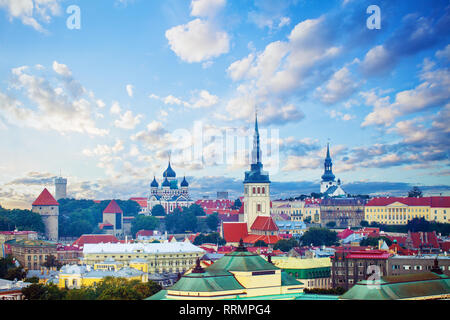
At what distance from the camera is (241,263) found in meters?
21.2

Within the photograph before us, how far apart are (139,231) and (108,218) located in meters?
5.49

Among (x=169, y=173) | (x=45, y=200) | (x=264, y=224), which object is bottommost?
(x=264, y=224)

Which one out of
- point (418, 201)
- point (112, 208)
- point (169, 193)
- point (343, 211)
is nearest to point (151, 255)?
point (112, 208)

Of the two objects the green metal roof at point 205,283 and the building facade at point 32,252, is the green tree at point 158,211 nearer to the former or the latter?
the building facade at point 32,252

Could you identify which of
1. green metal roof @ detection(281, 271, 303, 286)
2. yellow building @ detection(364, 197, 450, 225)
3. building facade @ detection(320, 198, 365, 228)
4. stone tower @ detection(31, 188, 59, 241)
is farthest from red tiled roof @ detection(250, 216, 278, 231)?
green metal roof @ detection(281, 271, 303, 286)

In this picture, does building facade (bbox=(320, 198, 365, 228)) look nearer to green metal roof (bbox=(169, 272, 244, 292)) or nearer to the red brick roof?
the red brick roof

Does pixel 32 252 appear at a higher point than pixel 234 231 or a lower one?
lower

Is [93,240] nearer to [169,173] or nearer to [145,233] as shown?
[145,233]

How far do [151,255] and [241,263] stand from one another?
57.3ft

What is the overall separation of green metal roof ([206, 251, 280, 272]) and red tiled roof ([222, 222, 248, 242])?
2575cm

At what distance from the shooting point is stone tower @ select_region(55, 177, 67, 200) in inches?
2477

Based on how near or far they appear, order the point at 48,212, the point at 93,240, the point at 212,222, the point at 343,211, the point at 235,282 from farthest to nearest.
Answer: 1. the point at 343,211
2. the point at 212,222
3. the point at 48,212
4. the point at 93,240
5. the point at 235,282
